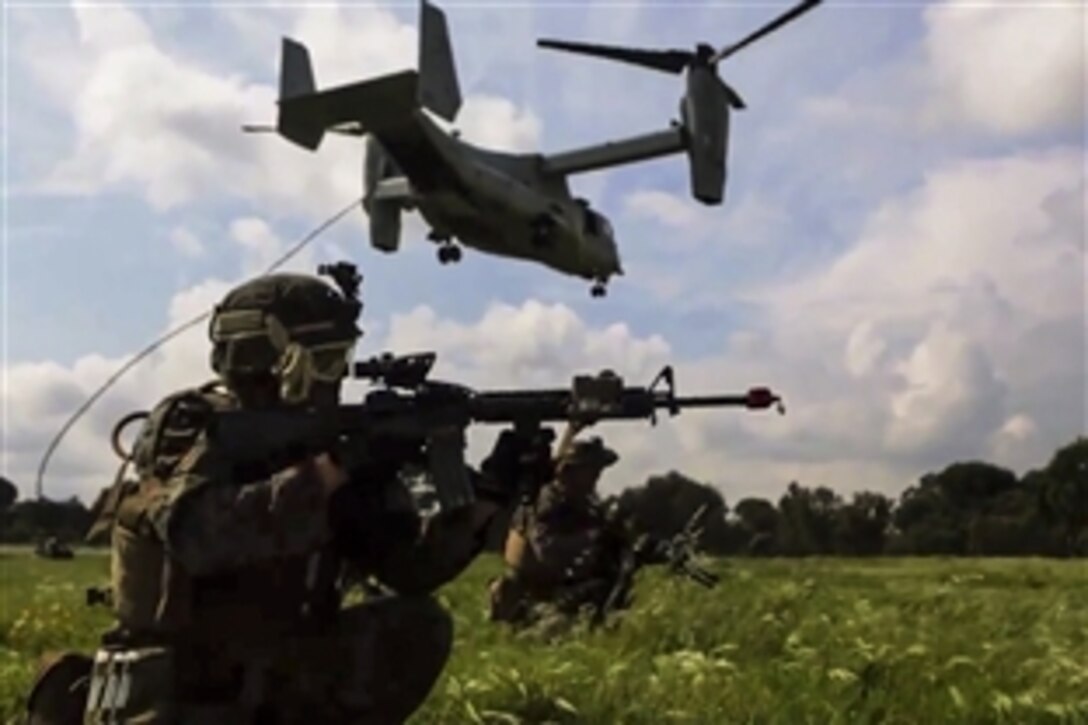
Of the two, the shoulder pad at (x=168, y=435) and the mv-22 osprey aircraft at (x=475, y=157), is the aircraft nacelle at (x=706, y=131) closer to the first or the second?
the mv-22 osprey aircraft at (x=475, y=157)

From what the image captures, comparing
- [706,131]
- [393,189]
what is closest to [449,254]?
[393,189]

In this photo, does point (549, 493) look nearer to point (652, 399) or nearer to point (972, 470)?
point (652, 399)

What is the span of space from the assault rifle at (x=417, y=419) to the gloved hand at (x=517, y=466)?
2 cm

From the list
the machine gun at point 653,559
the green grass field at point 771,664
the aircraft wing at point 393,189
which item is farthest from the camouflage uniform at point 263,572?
the aircraft wing at point 393,189

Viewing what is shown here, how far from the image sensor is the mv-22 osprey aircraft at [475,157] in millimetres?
26031

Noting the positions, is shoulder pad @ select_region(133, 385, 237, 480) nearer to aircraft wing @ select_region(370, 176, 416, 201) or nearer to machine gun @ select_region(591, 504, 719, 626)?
machine gun @ select_region(591, 504, 719, 626)

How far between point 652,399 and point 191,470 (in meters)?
1.58

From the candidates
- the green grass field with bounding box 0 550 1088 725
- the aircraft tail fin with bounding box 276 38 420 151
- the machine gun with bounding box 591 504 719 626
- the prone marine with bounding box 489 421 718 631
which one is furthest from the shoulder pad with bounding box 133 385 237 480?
the aircraft tail fin with bounding box 276 38 420 151

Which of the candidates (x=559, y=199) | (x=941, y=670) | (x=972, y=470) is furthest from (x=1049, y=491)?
(x=941, y=670)

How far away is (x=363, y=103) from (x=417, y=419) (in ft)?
68.4

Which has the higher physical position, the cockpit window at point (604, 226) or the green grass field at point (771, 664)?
the cockpit window at point (604, 226)

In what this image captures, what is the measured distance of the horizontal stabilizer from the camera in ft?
82.0

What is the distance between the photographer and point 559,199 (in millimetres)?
32156

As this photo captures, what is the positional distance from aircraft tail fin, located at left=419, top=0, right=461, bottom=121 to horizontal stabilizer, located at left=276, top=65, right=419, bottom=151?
1.85m
